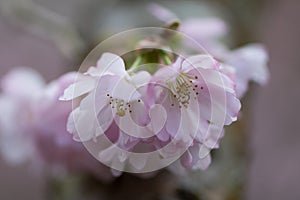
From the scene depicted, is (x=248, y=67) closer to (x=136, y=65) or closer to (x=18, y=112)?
(x=136, y=65)

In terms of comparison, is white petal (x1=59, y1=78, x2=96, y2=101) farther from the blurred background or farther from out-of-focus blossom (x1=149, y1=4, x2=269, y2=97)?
the blurred background

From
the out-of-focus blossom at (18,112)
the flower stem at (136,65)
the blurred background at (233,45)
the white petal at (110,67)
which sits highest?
the blurred background at (233,45)

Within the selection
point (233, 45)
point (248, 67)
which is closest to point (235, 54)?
point (248, 67)

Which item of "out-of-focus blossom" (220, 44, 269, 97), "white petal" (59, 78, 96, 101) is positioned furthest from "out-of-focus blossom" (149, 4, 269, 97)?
"white petal" (59, 78, 96, 101)

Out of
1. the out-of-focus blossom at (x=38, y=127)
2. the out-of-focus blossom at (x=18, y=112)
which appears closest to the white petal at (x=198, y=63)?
the out-of-focus blossom at (x=38, y=127)

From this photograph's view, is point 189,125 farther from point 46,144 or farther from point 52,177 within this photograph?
point 52,177

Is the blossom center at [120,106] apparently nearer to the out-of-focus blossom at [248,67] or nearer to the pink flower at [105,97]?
the pink flower at [105,97]
